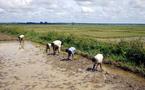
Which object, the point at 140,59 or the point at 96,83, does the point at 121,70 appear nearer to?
the point at 140,59

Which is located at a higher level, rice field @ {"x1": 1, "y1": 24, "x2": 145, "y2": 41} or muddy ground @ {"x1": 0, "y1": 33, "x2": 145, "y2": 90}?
muddy ground @ {"x1": 0, "y1": 33, "x2": 145, "y2": 90}

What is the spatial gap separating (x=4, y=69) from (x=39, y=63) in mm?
2620

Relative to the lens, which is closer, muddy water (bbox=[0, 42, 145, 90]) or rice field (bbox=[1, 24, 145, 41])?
muddy water (bbox=[0, 42, 145, 90])

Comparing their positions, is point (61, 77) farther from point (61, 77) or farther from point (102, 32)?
point (102, 32)

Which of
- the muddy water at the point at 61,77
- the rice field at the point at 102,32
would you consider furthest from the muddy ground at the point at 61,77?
the rice field at the point at 102,32

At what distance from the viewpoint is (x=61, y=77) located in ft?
42.8

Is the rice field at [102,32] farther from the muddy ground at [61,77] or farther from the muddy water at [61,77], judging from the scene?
the muddy water at [61,77]

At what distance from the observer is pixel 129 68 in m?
14.6

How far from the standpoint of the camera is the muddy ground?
1141cm

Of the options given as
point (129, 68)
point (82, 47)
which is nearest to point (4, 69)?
point (129, 68)

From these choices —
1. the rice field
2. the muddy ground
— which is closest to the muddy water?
the muddy ground

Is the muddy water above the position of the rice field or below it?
above

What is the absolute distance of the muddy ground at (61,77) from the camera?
11.4 meters

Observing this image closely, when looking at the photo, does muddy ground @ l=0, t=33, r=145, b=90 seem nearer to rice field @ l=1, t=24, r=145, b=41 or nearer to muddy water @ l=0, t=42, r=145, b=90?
muddy water @ l=0, t=42, r=145, b=90
